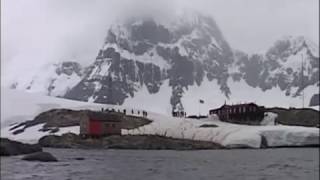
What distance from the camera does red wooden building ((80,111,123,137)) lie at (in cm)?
7625

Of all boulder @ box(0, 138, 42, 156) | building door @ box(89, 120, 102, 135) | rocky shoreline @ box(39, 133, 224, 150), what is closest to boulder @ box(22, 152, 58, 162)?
boulder @ box(0, 138, 42, 156)

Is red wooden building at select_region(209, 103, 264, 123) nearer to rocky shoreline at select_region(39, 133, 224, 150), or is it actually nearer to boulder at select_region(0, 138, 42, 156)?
rocky shoreline at select_region(39, 133, 224, 150)

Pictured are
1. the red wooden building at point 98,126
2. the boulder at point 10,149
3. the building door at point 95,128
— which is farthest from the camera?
the red wooden building at point 98,126

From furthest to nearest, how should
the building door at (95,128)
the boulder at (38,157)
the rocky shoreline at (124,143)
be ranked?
the building door at (95,128) < the rocky shoreline at (124,143) < the boulder at (38,157)

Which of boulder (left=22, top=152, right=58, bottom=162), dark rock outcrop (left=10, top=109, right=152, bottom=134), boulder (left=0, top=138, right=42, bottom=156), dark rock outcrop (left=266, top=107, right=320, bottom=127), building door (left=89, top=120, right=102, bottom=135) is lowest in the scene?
boulder (left=22, top=152, right=58, bottom=162)

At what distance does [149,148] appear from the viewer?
238 feet

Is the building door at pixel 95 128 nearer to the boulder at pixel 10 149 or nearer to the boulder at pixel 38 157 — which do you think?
the boulder at pixel 10 149

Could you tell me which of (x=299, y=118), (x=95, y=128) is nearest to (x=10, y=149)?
(x=95, y=128)

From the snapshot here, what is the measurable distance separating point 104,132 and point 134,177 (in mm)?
49217

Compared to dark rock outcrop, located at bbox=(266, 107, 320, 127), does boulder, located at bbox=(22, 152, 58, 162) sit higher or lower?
lower

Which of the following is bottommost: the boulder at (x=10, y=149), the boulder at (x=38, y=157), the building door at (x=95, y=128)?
the boulder at (x=38, y=157)

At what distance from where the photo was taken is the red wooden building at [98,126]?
76250 mm

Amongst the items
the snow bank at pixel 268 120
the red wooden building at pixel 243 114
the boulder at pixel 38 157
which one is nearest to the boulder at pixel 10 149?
the boulder at pixel 38 157

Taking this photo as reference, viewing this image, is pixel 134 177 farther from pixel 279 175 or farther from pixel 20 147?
pixel 20 147
